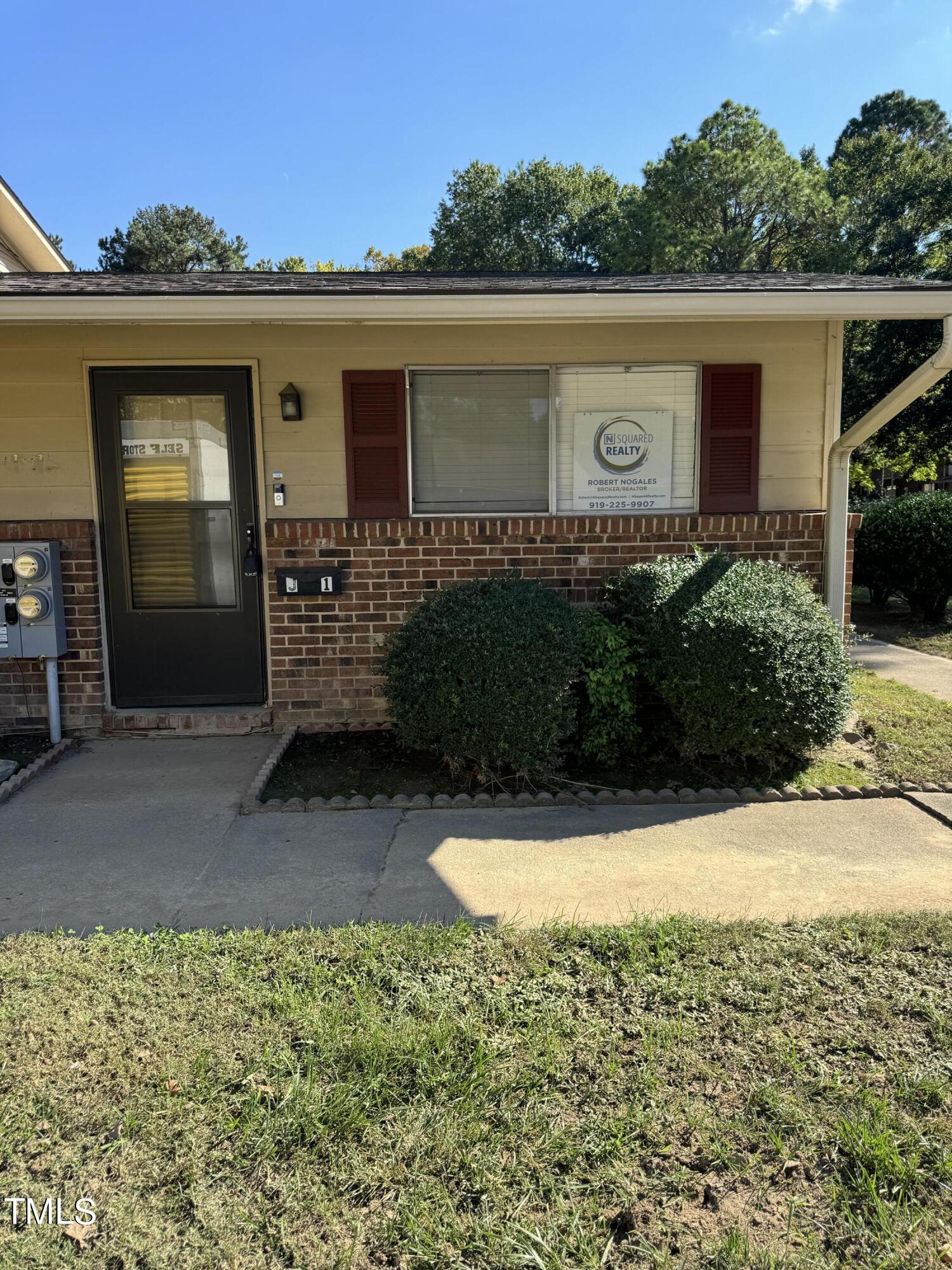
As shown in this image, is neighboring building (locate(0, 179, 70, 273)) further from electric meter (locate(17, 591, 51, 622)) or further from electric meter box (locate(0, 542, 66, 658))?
electric meter (locate(17, 591, 51, 622))

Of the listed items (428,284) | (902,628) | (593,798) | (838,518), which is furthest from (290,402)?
(902,628)

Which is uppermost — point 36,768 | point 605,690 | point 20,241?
point 20,241

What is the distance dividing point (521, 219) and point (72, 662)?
35.6 meters

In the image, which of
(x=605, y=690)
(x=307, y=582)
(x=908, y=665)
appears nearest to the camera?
(x=605, y=690)

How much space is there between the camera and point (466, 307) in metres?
4.68

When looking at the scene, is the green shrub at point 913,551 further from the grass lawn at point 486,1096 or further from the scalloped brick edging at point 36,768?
the scalloped brick edging at point 36,768

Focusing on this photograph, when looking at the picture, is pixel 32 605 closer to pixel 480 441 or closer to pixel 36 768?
pixel 36 768

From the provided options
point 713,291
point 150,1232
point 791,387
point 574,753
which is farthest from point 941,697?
point 150,1232

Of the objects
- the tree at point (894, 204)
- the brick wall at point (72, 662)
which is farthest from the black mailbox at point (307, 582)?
the tree at point (894, 204)

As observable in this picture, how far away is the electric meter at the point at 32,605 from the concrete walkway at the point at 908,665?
5.71 metres

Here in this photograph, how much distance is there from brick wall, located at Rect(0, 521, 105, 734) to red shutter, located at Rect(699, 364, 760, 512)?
4149 mm

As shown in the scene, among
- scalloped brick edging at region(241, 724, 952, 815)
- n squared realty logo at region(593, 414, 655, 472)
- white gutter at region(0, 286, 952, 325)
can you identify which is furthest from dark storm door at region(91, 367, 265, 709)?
n squared realty logo at region(593, 414, 655, 472)

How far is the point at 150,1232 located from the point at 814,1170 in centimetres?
152

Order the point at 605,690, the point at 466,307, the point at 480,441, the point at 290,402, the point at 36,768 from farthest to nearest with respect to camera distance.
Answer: the point at 480,441 < the point at 290,402 < the point at 36,768 < the point at 605,690 < the point at 466,307
